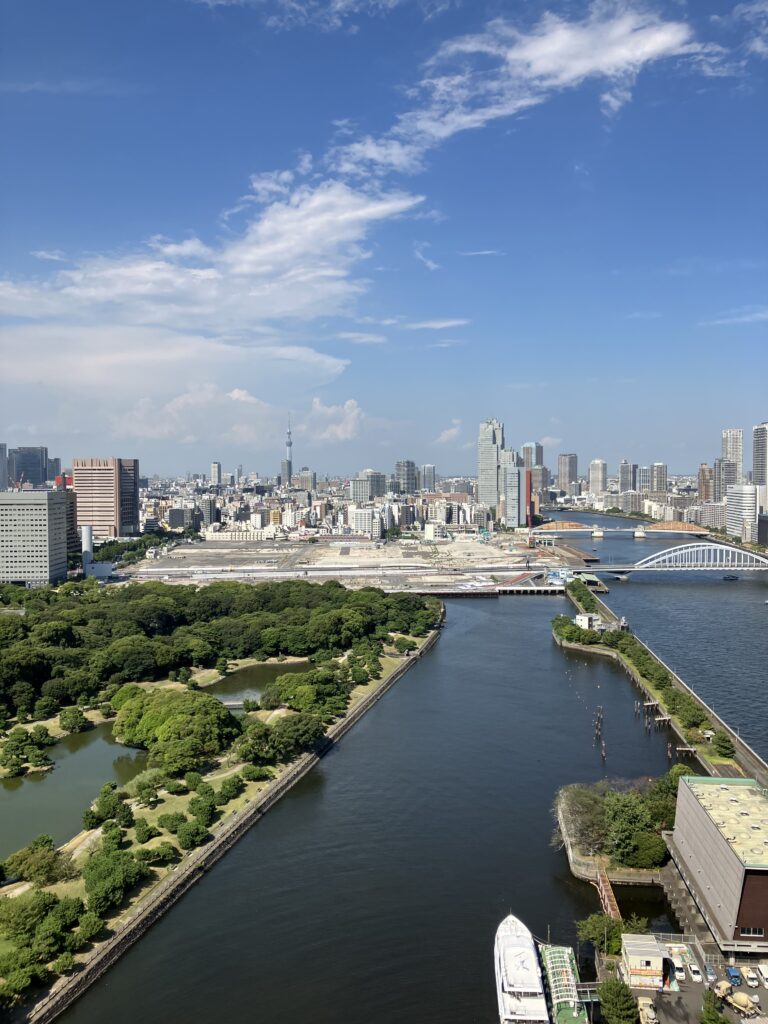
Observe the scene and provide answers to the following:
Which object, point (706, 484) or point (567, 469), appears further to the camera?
point (567, 469)

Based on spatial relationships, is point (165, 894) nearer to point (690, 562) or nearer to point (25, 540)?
point (25, 540)

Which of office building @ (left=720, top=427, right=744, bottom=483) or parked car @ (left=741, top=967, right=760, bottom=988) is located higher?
office building @ (left=720, top=427, right=744, bottom=483)

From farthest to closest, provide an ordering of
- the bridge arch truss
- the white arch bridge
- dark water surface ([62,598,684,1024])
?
the bridge arch truss → the white arch bridge → dark water surface ([62,598,684,1024])

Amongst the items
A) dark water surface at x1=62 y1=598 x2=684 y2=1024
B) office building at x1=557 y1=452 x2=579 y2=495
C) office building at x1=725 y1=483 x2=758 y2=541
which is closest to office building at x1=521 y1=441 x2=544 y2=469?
office building at x1=557 y1=452 x2=579 y2=495

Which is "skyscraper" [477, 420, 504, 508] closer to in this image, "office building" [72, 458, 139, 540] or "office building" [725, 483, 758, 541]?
"office building" [725, 483, 758, 541]

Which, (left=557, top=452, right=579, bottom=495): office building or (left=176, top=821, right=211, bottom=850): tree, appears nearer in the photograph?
(left=176, top=821, right=211, bottom=850): tree

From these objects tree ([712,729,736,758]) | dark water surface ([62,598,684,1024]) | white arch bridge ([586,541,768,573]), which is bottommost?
dark water surface ([62,598,684,1024])

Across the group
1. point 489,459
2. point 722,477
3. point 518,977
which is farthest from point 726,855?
point 722,477
